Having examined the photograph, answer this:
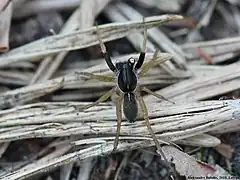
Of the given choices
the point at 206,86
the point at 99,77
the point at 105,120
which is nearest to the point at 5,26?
the point at 99,77

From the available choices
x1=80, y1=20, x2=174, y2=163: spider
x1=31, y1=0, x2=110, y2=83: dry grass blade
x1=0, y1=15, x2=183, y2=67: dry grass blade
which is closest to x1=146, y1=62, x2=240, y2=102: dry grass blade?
x1=80, y1=20, x2=174, y2=163: spider

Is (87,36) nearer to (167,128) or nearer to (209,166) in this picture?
(167,128)

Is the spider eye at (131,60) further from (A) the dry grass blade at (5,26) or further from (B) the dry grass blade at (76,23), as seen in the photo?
(A) the dry grass blade at (5,26)

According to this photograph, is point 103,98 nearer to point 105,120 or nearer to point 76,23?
point 105,120

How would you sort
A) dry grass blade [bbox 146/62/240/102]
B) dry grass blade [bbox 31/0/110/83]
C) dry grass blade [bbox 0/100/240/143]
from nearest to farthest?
dry grass blade [bbox 0/100/240/143] → dry grass blade [bbox 146/62/240/102] → dry grass blade [bbox 31/0/110/83]

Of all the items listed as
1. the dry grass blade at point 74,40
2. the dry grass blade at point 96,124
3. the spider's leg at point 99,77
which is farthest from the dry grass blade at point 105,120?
the dry grass blade at point 74,40

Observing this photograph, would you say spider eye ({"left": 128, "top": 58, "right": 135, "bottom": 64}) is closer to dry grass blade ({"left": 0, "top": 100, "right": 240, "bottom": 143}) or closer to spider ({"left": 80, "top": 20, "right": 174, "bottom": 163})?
spider ({"left": 80, "top": 20, "right": 174, "bottom": 163})

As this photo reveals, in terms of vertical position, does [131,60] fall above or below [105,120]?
above

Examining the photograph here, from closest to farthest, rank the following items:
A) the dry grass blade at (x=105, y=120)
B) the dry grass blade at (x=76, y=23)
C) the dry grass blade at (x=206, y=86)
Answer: the dry grass blade at (x=105, y=120), the dry grass blade at (x=206, y=86), the dry grass blade at (x=76, y=23)

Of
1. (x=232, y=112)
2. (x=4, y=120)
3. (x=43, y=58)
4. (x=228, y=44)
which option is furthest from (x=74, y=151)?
(x=228, y=44)
